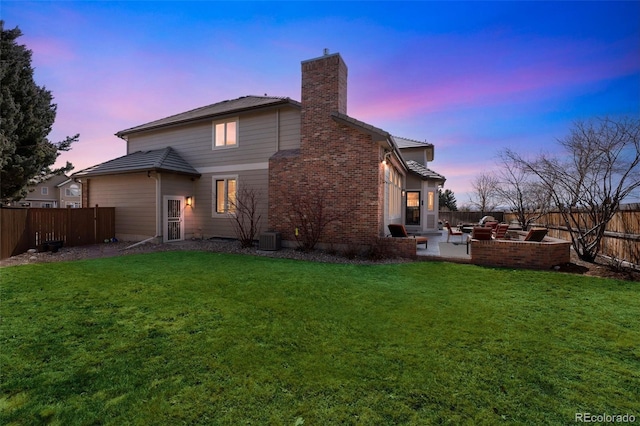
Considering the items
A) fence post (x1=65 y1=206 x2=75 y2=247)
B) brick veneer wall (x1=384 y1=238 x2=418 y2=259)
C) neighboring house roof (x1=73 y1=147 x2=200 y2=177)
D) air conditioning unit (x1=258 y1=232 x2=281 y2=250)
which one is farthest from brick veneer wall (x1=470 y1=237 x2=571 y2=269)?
fence post (x1=65 y1=206 x2=75 y2=247)

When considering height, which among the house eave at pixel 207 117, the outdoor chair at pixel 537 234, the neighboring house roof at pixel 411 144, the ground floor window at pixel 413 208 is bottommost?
the outdoor chair at pixel 537 234

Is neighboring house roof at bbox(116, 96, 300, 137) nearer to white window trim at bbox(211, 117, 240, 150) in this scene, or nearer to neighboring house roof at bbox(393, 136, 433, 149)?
white window trim at bbox(211, 117, 240, 150)

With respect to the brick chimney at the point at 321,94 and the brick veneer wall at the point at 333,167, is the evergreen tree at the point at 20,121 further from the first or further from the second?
the brick chimney at the point at 321,94

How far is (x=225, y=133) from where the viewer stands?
13414 millimetres

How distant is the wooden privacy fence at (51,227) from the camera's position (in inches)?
387

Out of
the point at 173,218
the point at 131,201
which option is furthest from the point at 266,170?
the point at 131,201

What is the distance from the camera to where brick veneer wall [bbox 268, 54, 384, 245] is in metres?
9.90

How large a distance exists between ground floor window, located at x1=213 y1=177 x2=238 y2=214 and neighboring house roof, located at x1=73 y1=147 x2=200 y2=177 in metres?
1.31

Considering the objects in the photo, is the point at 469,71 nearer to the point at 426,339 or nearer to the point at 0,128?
the point at 426,339

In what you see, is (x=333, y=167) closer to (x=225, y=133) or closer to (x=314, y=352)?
(x=225, y=133)

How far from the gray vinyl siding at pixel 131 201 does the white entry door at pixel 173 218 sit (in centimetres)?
53

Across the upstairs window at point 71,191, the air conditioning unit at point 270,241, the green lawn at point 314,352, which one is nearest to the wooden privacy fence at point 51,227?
the green lawn at point 314,352

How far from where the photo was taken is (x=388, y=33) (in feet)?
34.3

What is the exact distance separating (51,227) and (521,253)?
57.0 feet
